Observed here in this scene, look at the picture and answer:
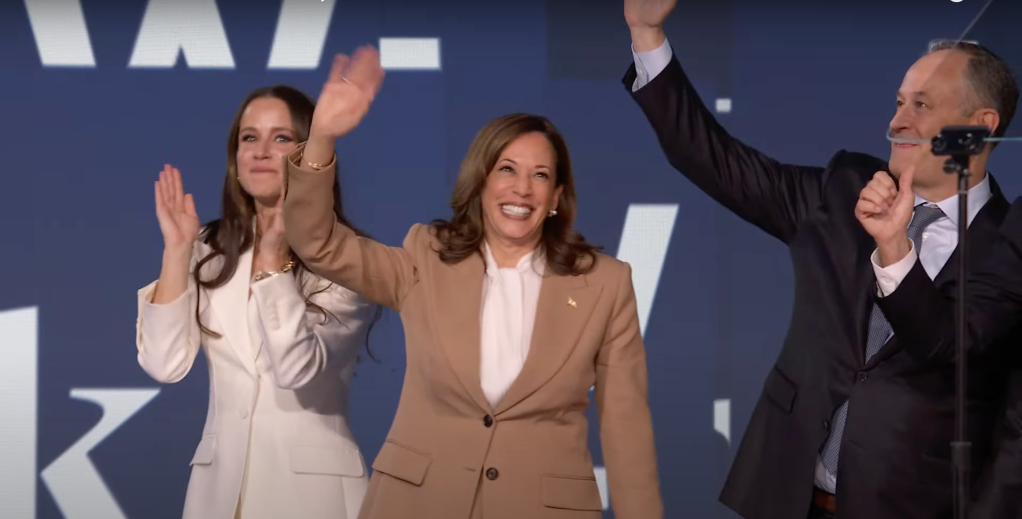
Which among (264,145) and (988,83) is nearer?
(988,83)

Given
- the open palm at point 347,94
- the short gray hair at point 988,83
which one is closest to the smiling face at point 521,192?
the open palm at point 347,94

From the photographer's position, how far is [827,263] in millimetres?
3055

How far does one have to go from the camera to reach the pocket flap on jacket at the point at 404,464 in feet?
9.32

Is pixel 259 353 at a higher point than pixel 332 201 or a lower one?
lower

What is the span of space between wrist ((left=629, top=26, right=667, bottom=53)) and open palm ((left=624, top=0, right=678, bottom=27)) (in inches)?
0.5

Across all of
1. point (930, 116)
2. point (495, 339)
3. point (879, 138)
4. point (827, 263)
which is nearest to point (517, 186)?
point (495, 339)

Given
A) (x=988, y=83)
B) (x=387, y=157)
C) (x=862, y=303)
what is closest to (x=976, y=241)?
(x=862, y=303)

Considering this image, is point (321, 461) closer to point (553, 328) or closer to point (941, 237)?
point (553, 328)

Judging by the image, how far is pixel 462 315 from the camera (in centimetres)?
291

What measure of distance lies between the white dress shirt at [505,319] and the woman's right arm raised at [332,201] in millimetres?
187

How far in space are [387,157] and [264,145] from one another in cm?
132

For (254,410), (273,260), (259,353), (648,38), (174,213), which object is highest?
(648,38)

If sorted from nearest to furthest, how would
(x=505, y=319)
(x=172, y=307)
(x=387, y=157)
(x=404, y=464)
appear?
(x=404, y=464) < (x=505, y=319) < (x=172, y=307) < (x=387, y=157)

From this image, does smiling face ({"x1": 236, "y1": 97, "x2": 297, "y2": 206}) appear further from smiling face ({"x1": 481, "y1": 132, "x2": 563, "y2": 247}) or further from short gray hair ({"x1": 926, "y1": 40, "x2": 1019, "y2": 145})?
short gray hair ({"x1": 926, "y1": 40, "x2": 1019, "y2": 145})
